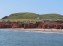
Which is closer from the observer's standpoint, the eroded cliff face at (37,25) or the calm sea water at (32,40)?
the calm sea water at (32,40)

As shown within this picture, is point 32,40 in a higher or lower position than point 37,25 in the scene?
lower

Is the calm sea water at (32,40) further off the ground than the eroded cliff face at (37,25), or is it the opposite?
the eroded cliff face at (37,25)

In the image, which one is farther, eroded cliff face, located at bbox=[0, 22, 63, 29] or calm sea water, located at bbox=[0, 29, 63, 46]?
eroded cliff face, located at bbox=[0, 22, 63, 29]

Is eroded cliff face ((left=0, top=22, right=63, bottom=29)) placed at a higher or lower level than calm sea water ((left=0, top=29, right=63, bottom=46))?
higher

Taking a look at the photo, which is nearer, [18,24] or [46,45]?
[46,45]

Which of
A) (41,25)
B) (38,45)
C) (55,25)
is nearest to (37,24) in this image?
(41,25)

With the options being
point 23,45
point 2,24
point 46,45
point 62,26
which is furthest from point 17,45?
point 2,24

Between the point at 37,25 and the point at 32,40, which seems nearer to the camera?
the point at 32,40

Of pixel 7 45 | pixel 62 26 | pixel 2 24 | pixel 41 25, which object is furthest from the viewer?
pixel 2 24

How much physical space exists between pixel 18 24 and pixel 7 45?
202 feet

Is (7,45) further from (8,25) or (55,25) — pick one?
(8,25)

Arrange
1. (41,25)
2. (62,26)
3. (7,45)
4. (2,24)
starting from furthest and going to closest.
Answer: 1. (2,24)
2. (41,25)
3. (62,26)
4. (7,45)

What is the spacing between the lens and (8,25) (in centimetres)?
10700

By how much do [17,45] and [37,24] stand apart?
58.8 metres
